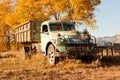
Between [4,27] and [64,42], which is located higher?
[4,27]

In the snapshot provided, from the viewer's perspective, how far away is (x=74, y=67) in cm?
1555

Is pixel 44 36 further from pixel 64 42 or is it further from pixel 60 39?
pixel 64 42

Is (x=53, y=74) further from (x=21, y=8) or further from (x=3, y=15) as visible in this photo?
(x=3, y=15)

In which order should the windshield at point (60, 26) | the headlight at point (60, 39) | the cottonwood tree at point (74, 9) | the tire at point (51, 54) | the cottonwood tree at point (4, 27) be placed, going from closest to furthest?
the headlight at point (60, 39), the tire at point (51, 54), the windshield at point (60, 26), the cottonwood tree at point (74, 9), the cottonwood tree at point (4, 27)

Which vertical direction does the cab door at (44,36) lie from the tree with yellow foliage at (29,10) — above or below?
below

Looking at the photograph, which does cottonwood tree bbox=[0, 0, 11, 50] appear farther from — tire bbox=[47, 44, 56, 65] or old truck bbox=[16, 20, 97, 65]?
tire bbox=[47, 44, 56, 65]

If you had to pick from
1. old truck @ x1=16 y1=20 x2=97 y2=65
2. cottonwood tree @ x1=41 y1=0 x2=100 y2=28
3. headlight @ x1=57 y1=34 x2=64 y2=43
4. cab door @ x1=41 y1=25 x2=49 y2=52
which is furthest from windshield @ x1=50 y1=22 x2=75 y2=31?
cottonwood tree @ x1=41 y1=0 x2=100 y2=28

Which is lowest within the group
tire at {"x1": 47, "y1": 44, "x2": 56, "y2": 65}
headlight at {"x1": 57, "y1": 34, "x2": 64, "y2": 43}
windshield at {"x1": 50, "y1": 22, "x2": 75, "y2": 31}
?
tire at {"x1": 47, "y1": 44, "x2": 56, "y2": 65}

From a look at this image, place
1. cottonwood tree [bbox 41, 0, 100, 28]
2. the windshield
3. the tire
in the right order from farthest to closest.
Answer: cottonwood tree [bbox 41, 0, 100, 28]
the windshield
the tire

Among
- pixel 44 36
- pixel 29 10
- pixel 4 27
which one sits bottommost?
pixel 44 36

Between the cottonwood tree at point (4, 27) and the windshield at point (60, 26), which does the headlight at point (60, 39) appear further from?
the cottonwood tree at point (4, 27)

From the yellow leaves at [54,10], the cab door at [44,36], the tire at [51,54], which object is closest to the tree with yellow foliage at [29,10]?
the yellow leaves at [54,10]

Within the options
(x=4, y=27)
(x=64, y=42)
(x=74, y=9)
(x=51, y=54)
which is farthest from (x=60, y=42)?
(x=4, y=27)

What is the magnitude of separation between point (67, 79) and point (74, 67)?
138 inches
